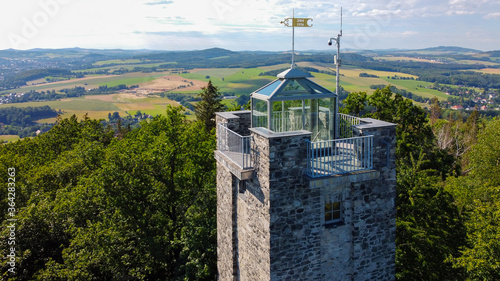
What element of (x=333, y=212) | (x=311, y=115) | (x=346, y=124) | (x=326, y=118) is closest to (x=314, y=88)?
(x=311, y=115)

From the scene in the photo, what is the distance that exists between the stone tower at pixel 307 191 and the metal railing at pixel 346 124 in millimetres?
40

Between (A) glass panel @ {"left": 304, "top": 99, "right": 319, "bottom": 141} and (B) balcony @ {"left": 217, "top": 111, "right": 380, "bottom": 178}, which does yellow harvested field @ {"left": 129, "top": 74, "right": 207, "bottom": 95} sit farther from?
(B) balcony @ {"left": 217, "top": 111, "right": 380, "bottom": 178}

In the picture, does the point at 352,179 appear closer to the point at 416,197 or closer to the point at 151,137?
the point at 416,197

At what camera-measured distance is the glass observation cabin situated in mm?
10320

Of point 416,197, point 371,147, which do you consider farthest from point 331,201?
point 416,197

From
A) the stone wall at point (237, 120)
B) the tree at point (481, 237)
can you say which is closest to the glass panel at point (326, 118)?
the stone wall at point (237, 120)

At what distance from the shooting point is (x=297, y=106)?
10.7m

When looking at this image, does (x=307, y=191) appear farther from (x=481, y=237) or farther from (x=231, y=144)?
(x=481, y=237)

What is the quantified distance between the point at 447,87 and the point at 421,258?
9585 cm

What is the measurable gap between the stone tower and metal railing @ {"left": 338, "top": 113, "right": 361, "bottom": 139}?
40 mm

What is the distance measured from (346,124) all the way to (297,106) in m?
1.88

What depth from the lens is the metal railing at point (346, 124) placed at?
36.5 ft

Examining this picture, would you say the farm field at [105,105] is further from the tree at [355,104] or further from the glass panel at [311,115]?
the glass panel at [311,115]

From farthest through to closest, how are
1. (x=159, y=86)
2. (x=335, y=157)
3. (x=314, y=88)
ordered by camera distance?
(x=159, y=86), (x=314, y=88), (x=335, y=157)
